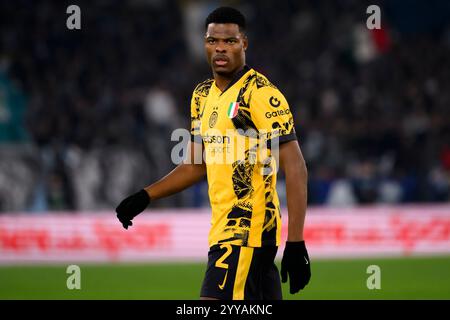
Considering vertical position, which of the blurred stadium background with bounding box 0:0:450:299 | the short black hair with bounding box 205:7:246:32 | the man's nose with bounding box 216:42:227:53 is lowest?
the blurred stadium background with bounding box 0:0:450:299

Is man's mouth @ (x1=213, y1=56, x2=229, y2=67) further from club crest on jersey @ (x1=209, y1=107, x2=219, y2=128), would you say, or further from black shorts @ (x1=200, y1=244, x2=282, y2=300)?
black shorts @ (x1=200, y1=244, x2=282, y2=300)

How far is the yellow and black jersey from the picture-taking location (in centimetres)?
592

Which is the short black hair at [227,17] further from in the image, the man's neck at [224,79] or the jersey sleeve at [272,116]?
the jersey sleeve at [272,116]

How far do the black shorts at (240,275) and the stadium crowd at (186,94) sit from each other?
471 inches

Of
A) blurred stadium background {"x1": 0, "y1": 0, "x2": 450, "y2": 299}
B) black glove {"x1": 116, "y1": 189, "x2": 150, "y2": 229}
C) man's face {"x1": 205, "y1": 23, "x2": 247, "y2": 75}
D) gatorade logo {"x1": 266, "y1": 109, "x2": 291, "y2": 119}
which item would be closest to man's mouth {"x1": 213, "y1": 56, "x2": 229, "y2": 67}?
man's face {"x1": 205, "y1": 23, "x2": 247, "y2": 75}

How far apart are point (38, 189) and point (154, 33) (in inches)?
227

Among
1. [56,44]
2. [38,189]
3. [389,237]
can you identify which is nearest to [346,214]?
[389,237]

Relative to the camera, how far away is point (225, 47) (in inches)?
239

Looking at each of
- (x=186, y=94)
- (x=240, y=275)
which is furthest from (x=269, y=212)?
(x=186, y=94)

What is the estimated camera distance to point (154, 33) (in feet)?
72.7

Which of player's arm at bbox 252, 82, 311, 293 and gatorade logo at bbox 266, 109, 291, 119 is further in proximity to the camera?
gatorade logo at bbox 266, 109, 291, 119

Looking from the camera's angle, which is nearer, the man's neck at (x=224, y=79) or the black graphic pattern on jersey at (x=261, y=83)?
the black graphic pattern on jersey at (x=261, y=83)

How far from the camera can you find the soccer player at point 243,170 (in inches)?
231

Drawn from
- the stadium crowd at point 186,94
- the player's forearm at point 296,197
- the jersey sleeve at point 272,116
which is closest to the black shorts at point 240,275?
the player's forearm at point 296,197
